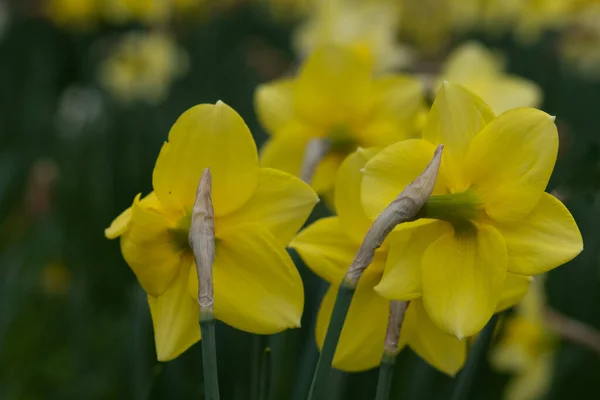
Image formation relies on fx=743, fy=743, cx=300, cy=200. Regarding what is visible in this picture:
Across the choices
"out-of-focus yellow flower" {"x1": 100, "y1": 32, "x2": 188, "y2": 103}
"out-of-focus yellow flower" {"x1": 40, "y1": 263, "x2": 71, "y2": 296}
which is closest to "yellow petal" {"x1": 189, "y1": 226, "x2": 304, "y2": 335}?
"out-of-focus yellow flower" {"x1": 40, "y1": 263, "x2": 71, "y2": 296}

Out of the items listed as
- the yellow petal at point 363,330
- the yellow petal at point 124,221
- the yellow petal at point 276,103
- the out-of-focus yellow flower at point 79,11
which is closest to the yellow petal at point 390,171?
the yellow petal at point 363,330

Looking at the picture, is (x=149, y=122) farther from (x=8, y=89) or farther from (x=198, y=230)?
(x=198, y=230)

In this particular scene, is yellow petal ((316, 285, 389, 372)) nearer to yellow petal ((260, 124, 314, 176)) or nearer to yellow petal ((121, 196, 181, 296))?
yellow petal ((121, 196, 181, 296))

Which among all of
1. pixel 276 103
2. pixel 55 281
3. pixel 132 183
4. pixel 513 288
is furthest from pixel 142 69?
pixel 513 288

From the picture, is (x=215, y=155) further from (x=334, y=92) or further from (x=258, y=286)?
(x=334, y=92)

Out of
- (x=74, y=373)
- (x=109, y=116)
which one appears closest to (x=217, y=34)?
(x=109, y=116)

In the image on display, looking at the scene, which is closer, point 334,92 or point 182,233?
point 182,233
